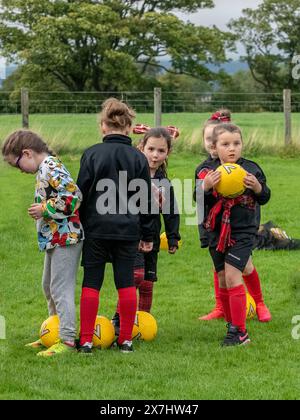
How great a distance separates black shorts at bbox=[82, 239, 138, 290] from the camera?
5.93m

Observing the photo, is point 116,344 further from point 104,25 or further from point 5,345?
point 104,25

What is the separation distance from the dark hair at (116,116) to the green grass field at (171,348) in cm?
169

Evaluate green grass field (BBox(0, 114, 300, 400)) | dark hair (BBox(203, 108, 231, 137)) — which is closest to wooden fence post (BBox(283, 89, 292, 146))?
green grass field (BBox(0, 114, 300, 400))

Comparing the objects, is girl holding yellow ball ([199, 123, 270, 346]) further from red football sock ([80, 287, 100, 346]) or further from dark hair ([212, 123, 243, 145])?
red football sock ([80, 287, 100, 346])

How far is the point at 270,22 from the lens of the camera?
7362cm

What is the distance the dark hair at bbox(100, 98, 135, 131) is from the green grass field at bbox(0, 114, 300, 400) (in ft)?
5.56

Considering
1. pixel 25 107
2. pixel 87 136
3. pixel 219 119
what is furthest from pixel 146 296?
pixel 87 136

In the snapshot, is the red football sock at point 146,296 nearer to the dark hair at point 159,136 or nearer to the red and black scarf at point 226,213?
the red and black scarf at point 226,213

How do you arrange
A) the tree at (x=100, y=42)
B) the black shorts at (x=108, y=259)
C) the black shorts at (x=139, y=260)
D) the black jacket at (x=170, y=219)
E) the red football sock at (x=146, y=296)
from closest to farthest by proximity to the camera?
1. the black shorts at (x=108, y=259)
2. the black shorts at (x=139, y=260)
3. the black jacket at (x=170, y=219)
4. the red football sock at (x=146, y=296)
5. the tree at (x=100, y=42)

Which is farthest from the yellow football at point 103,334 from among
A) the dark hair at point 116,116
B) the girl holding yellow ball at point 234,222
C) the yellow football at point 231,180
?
the dark hair at point 116,116

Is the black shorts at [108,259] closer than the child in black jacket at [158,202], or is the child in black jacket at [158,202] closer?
the black shorts at [108,259]

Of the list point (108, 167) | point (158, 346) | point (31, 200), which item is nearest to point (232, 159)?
point (108, 167)

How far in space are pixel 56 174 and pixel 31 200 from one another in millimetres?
8576

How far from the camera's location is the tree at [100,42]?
52.7 metres
